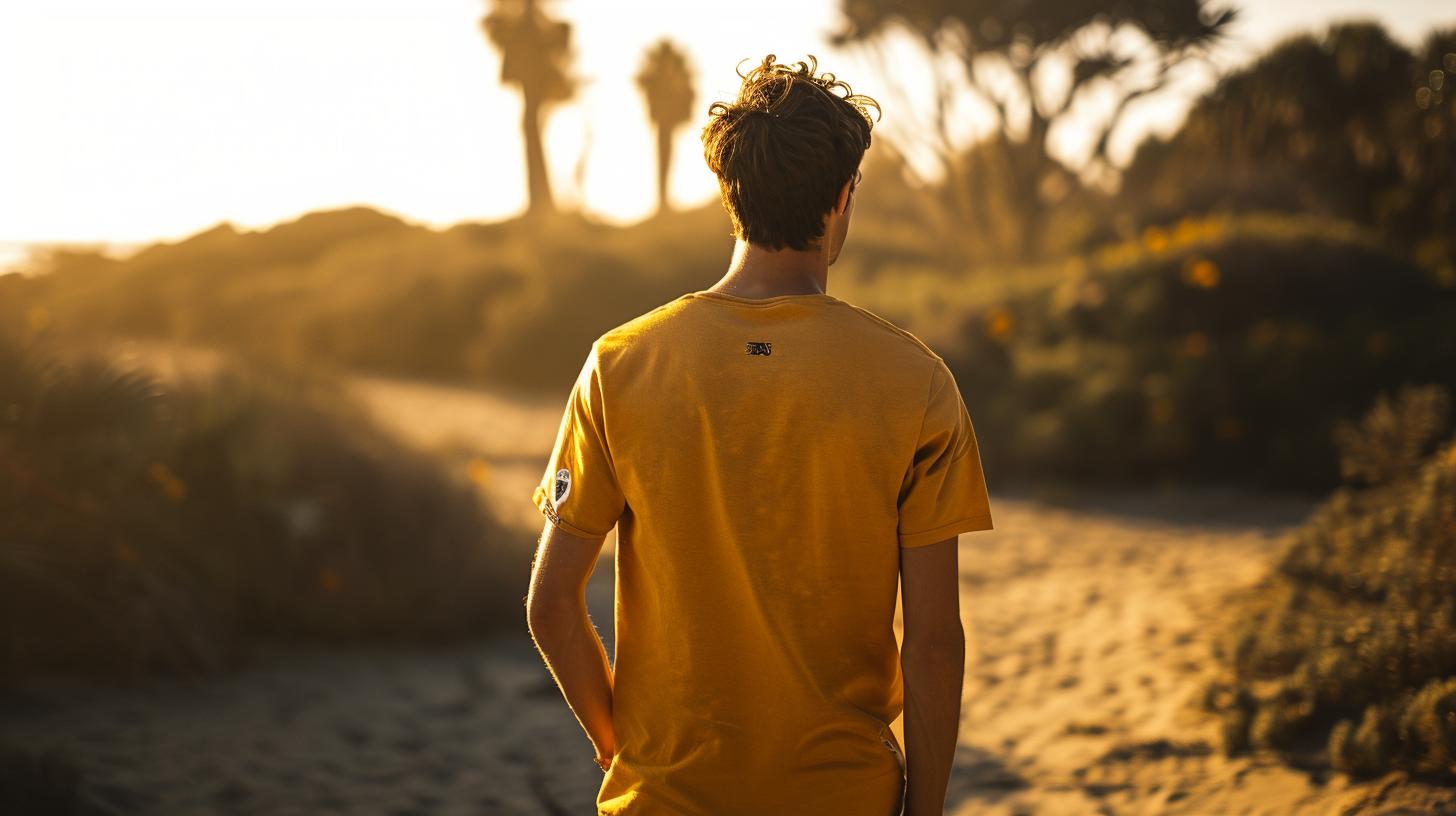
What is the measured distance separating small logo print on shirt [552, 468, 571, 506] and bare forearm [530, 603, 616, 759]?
190mm

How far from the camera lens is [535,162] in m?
29.2

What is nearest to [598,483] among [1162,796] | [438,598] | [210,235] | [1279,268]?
[1162,796]

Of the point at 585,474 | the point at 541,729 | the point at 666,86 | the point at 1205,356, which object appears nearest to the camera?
the point at 585,474

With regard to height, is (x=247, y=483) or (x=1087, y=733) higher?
(x=247, y=483)

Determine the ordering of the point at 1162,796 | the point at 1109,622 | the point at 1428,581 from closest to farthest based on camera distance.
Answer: the point at 1162,796 < the point at 1428,581 < the point at 1109,622

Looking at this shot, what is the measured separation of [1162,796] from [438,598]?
4040 mm

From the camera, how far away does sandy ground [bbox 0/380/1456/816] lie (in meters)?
3.51

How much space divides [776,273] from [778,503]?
35cm

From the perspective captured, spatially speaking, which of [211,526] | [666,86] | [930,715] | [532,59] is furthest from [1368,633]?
[666,86]

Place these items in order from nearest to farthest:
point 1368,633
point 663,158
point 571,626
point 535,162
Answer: point 571,626
point 1368,633
point 535,162
point 663,158

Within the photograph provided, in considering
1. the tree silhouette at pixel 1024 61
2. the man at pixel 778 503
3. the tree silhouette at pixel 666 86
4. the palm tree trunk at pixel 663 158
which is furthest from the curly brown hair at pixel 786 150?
the palm tree trunk at pixel 663 158

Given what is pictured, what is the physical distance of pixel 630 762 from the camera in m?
1.51

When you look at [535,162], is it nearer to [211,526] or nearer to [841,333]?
[211,526]

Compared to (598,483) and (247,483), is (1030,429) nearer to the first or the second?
(247,483)
